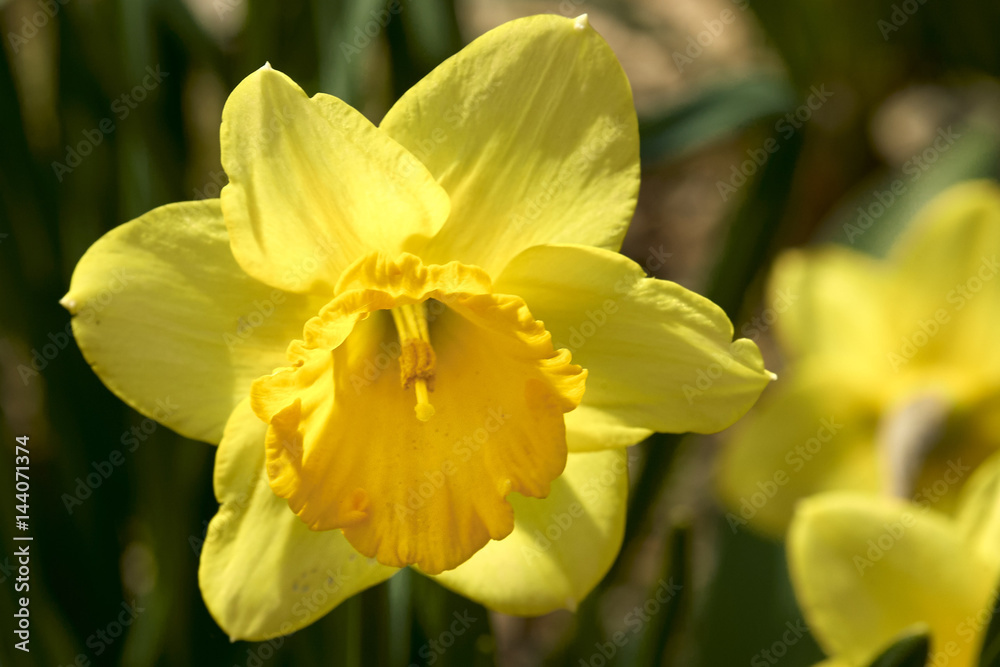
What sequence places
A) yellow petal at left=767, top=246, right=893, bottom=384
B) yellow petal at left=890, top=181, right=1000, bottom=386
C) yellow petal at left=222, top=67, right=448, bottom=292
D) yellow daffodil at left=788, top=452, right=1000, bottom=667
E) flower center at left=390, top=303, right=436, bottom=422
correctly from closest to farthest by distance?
yellow petal at left=222, top=67, right=448, bottom=292 < flower center at left=390, top=303, right=436, bottom=422 < yellow daffodil at left=788, top=452, right=1000, bottom=667 < yellow petal at left=890, top=181, right=1000, bottom=386 < yellow petal at left=767, top=246, right=893, bottom=384

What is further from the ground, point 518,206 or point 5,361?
point 518,206

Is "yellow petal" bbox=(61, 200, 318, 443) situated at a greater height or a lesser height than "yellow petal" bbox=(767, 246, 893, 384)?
greater

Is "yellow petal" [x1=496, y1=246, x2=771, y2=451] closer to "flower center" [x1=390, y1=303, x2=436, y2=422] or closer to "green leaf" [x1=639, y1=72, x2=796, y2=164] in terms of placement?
"flower center" [x1=390, y1=303, x2=436, y2=422]

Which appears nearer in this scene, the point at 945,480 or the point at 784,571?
the point at 784,571

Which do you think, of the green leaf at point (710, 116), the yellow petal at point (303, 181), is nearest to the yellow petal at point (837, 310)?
the green leaf at point (710, 116)

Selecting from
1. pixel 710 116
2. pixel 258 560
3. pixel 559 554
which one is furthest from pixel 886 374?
pixel 258 560

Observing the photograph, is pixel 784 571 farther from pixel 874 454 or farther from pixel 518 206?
pixel 518 206

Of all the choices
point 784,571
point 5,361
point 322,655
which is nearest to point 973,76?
point 784,571

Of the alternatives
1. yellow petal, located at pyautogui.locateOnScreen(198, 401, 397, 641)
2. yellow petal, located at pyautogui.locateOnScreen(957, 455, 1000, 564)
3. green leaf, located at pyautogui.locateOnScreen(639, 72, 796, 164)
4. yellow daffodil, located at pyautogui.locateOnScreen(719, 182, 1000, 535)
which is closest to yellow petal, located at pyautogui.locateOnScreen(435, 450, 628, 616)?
yellow petal, located at pyautogui.locateOnScreen(198, 401, 397, 641)
